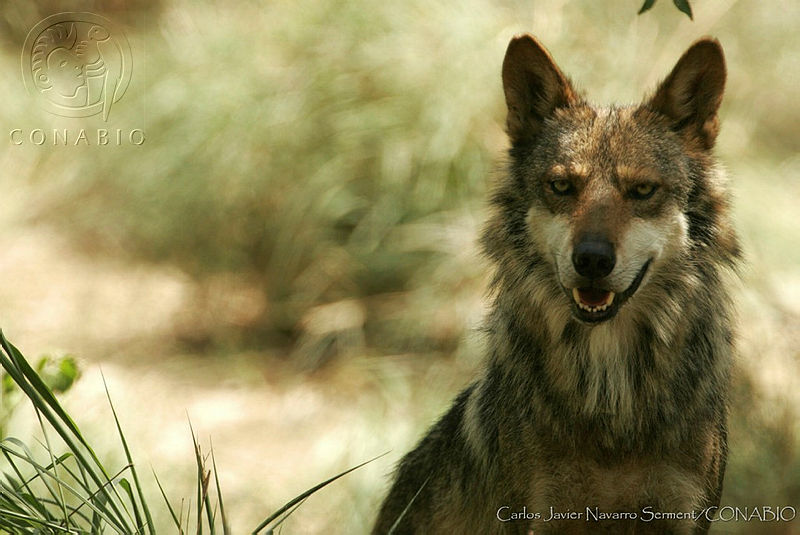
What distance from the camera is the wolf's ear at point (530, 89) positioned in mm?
3590

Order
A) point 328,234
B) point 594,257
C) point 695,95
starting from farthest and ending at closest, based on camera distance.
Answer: point 328,234 → point 695,95 → point 594,257

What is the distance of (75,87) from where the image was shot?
27.7ft

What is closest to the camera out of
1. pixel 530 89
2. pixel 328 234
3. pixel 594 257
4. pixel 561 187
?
pixel 594 257

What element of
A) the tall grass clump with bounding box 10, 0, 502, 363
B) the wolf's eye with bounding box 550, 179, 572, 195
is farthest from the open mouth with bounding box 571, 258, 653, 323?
the tall grass clump with bounding box 10, 0, 502, 363

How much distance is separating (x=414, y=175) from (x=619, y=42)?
1.86 meters

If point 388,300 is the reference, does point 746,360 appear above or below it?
below

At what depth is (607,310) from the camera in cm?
323

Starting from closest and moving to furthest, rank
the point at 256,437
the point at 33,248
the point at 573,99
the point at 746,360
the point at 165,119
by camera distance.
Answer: the point at 573,99 → the point at 746,360 → the point at 256,437 → the point at 165,119 → the point at 33,248

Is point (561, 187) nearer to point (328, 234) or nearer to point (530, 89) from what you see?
point (530, 89)

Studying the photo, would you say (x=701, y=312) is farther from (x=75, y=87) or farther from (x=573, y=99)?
(x=75, y=87)

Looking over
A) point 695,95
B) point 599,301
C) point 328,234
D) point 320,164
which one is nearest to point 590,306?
point 599,301

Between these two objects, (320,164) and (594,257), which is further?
(320,164)

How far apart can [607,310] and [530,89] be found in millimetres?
967

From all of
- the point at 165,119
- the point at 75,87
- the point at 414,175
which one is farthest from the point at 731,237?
the point at 75,87
